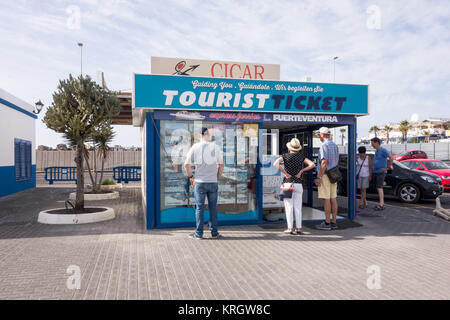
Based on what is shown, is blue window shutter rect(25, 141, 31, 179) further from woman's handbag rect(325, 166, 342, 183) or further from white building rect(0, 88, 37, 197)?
woman's handbag rect(325, 166, 342, 183)

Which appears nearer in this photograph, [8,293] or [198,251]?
[8,293]

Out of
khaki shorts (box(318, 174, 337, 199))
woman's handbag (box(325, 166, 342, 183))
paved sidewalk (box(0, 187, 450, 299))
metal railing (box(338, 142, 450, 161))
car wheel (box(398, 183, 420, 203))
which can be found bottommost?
Result: paved sidewalk (box(0, 187, 450, 299))

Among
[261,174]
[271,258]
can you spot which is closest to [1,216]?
[261,174]

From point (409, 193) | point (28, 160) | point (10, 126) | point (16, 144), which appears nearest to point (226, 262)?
point (409, 193)

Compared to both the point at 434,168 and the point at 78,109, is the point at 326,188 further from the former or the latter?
the point at 434,168

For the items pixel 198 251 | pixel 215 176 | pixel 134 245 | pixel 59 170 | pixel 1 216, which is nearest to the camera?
pixel 198 251

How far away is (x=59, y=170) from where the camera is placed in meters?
21.8

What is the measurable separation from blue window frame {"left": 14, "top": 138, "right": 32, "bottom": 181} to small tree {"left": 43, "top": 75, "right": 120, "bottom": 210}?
351 inches

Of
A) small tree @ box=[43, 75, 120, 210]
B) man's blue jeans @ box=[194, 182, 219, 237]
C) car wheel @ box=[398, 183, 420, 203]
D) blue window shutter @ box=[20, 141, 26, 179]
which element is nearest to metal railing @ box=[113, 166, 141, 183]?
blue window shutter @ box=[20, 141, 26, 179]

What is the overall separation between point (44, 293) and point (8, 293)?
399 millimetres

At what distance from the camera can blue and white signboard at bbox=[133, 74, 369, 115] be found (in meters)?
7.05

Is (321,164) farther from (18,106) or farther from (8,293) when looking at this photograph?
(18,106)

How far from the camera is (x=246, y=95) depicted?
7508 millimetres

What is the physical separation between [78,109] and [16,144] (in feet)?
31.2
